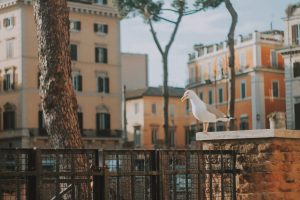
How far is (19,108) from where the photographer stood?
5378 centimetres

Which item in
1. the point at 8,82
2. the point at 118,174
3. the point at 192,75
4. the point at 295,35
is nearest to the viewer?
the point at 118,174

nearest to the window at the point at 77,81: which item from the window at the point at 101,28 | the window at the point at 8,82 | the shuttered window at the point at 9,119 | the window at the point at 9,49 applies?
the window at the point at 101,28

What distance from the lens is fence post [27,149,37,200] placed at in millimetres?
6734

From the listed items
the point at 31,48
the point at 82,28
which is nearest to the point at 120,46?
the point at 82,28

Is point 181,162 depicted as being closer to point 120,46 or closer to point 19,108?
point 19,108

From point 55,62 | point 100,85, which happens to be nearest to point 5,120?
point 100,85

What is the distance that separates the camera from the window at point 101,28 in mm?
57638

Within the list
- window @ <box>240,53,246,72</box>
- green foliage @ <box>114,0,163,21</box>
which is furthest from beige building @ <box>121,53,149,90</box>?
green foliage @ <box>114,0,163,21</box>

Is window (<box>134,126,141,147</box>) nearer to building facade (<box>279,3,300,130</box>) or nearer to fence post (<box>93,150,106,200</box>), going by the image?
building facade (<box>279,3,300,130</box>)

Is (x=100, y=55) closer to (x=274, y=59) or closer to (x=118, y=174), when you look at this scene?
(x=274, y=59)

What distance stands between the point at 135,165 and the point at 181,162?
2.34 feet

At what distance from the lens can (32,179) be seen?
677 centimetres

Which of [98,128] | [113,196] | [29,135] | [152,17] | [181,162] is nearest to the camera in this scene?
[113,196]

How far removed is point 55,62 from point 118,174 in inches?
128
